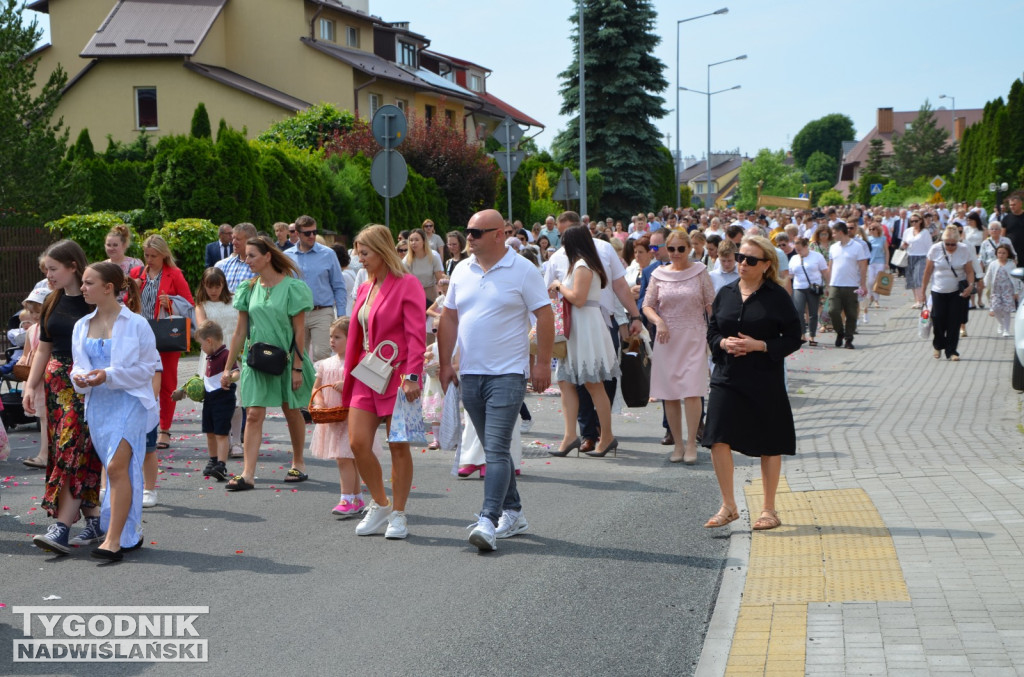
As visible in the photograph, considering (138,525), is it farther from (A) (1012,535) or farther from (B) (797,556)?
(A) (1012,535)

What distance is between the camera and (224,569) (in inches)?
263

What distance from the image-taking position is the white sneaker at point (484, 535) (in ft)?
22.7

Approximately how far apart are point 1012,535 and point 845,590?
1433mm

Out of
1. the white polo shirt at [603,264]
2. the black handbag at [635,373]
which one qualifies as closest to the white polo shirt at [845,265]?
the black handbag at [635,373]

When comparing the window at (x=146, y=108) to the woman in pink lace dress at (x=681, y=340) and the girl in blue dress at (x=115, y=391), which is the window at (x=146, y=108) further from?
the girl in blue dress at (x=115, y=391)

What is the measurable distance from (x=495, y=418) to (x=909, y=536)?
7.91 ft

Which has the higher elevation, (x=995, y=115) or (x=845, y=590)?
(x=995, y=115)

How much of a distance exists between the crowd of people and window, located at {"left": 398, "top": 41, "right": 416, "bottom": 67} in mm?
46473

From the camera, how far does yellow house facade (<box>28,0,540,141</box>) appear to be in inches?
1825

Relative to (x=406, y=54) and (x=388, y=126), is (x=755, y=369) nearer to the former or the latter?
(x=388, y=126)

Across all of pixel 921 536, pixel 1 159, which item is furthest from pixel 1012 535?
pixel 1 159

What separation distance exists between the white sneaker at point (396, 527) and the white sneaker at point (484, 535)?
1.78ft

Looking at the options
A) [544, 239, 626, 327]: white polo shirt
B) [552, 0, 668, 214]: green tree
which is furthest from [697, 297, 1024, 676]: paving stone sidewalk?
[552, 0, 668, 214]: green tree

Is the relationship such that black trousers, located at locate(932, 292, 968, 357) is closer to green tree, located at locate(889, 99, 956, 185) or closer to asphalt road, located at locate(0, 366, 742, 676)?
asphalt road, located at locate(0, 366, 742, 676)
